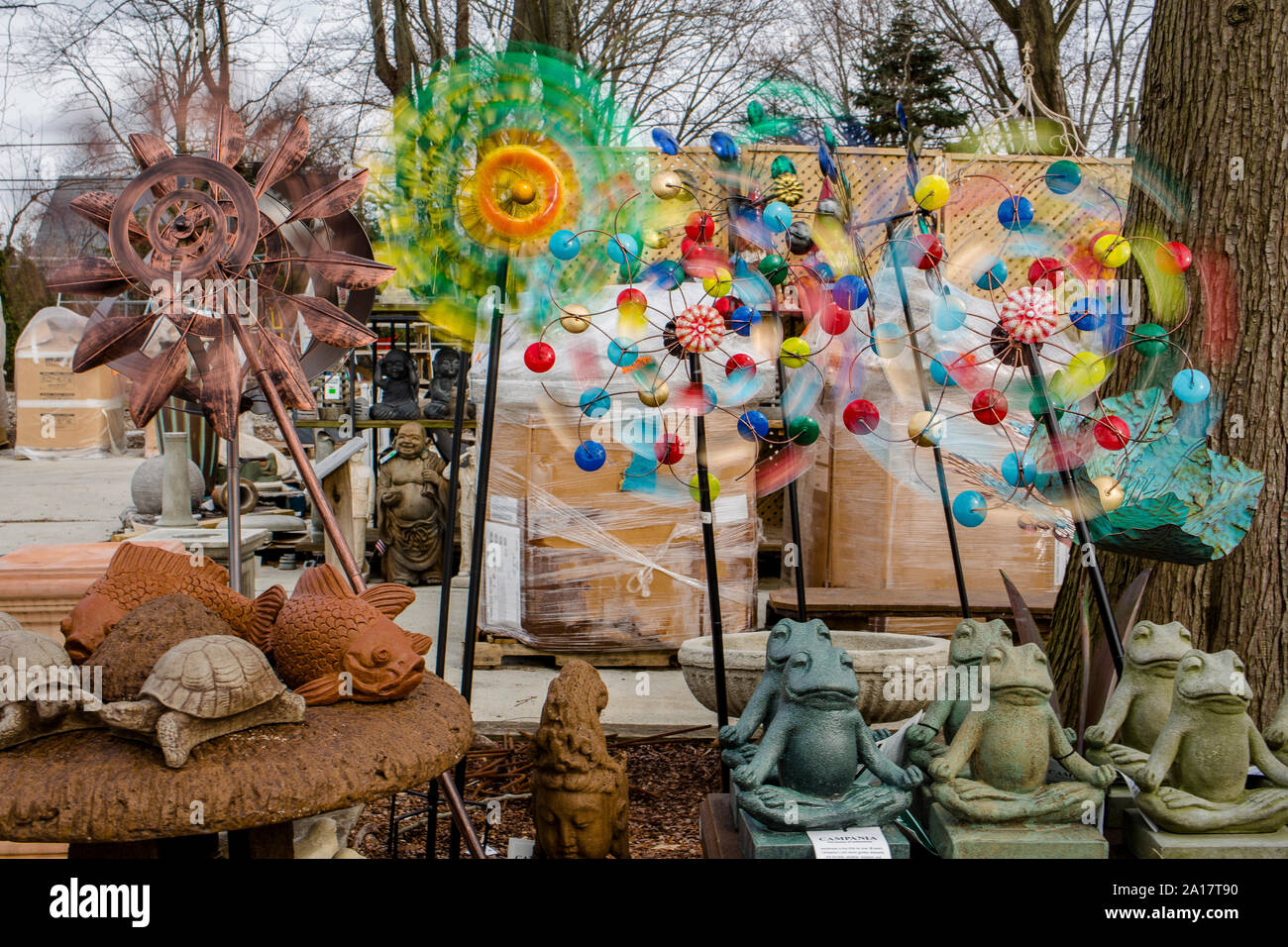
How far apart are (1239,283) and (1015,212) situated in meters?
0.80

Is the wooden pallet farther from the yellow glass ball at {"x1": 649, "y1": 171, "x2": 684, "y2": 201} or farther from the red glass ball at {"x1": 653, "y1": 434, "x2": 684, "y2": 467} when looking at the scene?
the yellow glass ball at {"x1": 649, "y1": 171, "x2": 684, "y2": 201}

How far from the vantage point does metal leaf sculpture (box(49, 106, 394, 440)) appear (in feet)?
7.02

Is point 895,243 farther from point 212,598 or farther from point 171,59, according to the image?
point 171,59

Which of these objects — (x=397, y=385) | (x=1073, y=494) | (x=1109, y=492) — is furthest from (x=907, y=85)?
(x=1109, y=492)

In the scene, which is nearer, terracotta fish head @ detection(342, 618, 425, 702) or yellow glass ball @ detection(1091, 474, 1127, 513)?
terracotta fish head @ detection(342, 618, 425, 702)

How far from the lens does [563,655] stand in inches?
206

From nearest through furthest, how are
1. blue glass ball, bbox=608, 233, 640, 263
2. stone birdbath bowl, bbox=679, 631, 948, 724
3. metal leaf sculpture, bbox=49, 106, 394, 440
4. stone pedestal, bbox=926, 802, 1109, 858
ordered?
1. stone pedestal, bbox=926, 802, 1109, 858
2. metal leaf sculpture, bbox=49, 106, 394, 440
3. blue glass ball, bbox=608, 233, 640, 263
4. stone birdbath bowl, bbox=679, 631, 948, 724

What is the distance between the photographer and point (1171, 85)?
295 cm

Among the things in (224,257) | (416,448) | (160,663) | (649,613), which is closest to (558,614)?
(649,613)

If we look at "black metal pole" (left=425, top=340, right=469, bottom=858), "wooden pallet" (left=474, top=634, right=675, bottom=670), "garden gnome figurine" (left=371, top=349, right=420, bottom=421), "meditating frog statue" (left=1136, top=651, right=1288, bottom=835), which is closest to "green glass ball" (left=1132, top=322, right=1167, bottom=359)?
"meditating frog statue" (left=1136, top=651, right=1288, bottom=835)

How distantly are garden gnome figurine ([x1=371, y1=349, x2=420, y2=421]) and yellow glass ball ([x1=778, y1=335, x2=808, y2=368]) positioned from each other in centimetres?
590

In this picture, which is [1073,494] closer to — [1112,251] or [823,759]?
[1112,251]

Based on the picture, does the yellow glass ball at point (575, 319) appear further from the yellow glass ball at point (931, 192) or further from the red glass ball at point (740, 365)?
the yellow glass ball at point (931, 192)

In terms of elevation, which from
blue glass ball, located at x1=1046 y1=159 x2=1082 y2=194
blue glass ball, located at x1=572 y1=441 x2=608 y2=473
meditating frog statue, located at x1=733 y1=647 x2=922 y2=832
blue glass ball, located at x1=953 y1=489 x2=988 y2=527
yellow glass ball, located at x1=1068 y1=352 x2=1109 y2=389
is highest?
blue glass ball, located at x1=1046 y1=159 x2=1082 y2=194
